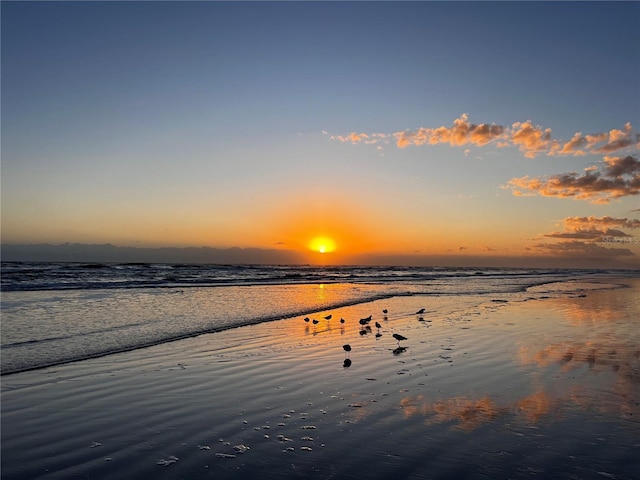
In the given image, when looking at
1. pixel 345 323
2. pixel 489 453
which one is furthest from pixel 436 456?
pixel 345 323

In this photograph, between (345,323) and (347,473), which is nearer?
(347,473)

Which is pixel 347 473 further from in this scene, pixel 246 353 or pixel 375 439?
pixel 246 353

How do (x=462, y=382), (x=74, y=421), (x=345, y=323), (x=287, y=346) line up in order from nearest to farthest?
(x=74, y=421) < (x=462, y=382) < (x=287, y=346) < (x=345, y=323)

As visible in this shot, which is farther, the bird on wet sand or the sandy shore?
the bird on wet sand

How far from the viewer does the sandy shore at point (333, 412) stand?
527cm

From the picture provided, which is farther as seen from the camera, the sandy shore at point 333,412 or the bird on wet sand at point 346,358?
the bird on wet sand at point 346,358

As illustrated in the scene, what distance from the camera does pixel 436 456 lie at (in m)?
5.39

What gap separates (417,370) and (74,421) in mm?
6548

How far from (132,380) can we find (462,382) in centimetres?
663

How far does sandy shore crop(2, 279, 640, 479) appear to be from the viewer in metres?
5.27

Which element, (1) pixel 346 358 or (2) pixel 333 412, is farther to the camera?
(1) pixel 346 358

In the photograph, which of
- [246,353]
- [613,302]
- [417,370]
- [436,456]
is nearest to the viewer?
[436,456]

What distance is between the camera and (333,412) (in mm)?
7082

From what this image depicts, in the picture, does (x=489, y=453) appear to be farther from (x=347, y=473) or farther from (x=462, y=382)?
(x=462, y=382)
